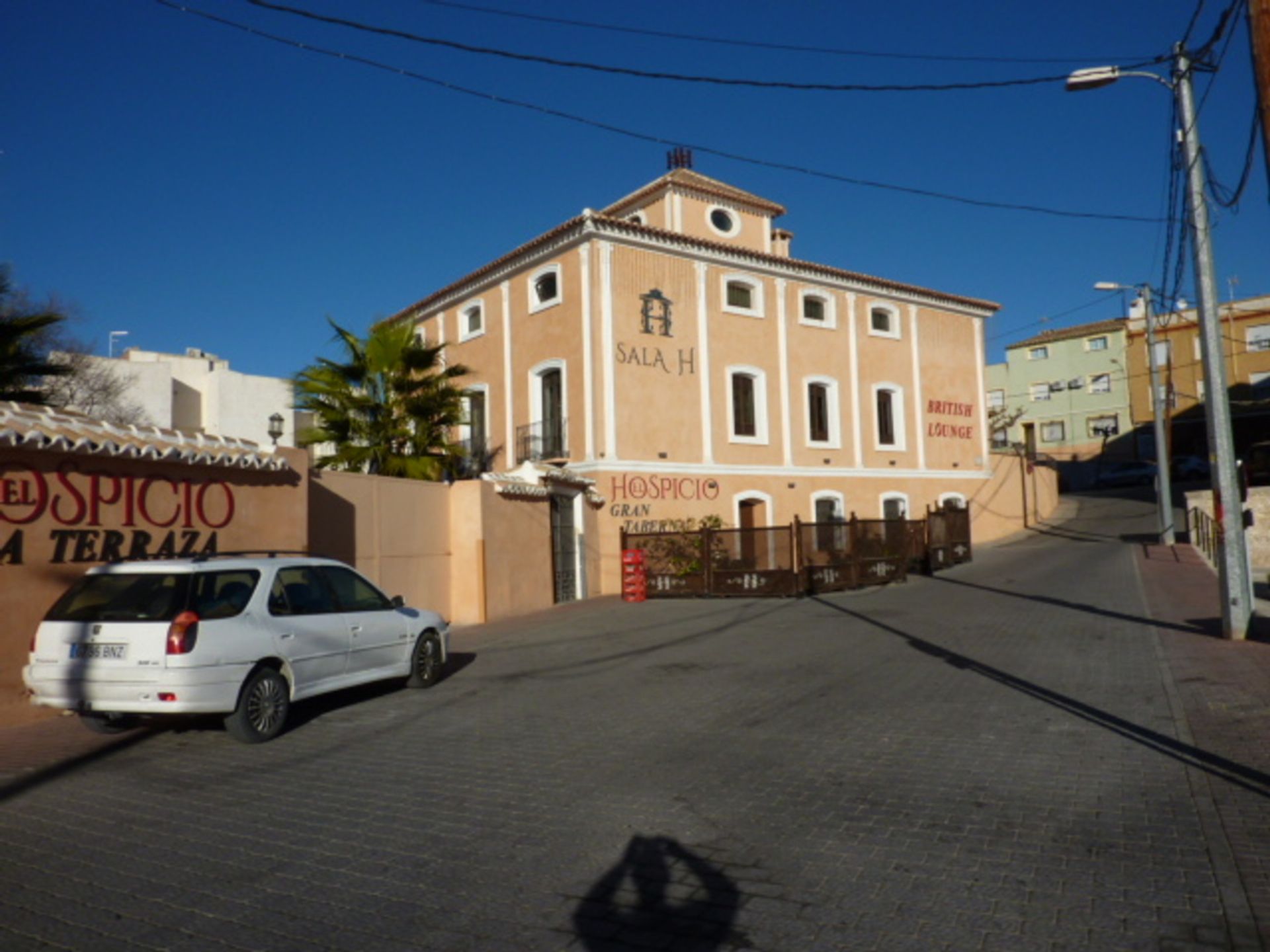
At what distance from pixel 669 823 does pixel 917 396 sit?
92.5ft

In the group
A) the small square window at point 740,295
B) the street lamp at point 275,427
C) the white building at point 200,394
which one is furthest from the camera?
the white building at point 200,394

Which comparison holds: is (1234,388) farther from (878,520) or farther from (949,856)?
(949,856)

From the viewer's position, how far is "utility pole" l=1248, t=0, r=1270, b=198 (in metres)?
6.54

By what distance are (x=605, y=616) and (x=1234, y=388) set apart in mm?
46269

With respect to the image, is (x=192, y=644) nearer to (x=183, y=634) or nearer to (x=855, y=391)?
(x=183, y=634)

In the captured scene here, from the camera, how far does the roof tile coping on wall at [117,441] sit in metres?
8.51

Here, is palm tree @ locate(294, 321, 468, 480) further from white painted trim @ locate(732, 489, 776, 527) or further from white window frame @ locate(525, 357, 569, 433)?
white painted trim @ locate(732, 489, 776, 527)

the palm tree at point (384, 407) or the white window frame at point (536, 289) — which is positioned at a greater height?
the white window frame at point (536, 289)

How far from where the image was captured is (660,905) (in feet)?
13.6

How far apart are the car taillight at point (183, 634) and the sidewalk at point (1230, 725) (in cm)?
656

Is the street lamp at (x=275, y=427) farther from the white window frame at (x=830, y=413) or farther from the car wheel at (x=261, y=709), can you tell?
the white window frame at (x=830, y=413)

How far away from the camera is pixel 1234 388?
49.4 m

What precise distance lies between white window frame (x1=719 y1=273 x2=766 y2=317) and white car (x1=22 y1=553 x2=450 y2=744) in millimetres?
19448

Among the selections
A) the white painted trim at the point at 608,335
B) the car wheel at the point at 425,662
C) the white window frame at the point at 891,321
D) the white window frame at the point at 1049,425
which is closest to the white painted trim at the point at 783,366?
the white window frame at the point at 891,321
